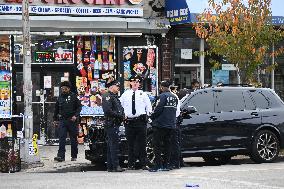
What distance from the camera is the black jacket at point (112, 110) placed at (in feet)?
52.1

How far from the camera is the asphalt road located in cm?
1271

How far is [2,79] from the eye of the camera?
22.1m

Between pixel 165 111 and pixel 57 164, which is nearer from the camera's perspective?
pixel 165 111

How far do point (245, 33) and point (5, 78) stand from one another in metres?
7.07

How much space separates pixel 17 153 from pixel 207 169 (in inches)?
165

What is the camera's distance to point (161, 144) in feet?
51.9

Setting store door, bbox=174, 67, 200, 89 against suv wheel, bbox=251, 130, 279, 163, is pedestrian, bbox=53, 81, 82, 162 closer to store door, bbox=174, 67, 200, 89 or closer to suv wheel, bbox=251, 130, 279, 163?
suv wheel, bbox=251, 130, 279, 163

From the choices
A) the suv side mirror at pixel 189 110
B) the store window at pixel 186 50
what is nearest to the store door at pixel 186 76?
the store window at pixel 186 50

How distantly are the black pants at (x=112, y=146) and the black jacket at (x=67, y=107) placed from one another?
7.84 ft

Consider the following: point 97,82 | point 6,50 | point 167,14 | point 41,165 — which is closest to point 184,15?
point 167,14

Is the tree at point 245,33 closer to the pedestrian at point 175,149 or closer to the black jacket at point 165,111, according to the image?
the pedestrian at point 175,149

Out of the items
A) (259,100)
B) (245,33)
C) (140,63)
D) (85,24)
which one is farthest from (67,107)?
(245,33)

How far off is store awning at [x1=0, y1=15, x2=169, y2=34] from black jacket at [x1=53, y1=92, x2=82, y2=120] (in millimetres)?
4259

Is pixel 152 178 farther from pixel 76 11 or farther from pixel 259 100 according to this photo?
pixel 76 11
